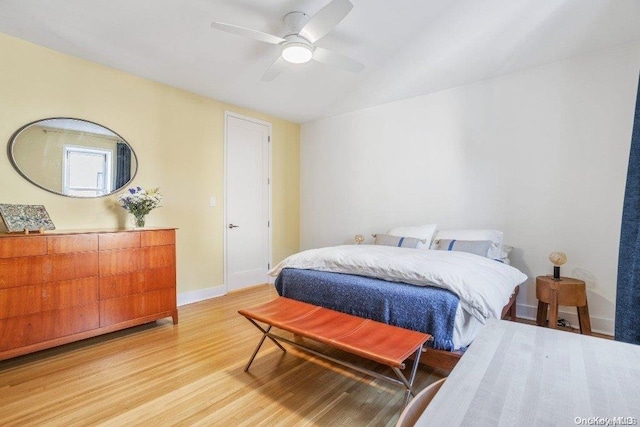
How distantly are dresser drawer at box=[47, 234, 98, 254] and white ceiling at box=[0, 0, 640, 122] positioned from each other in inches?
65.6

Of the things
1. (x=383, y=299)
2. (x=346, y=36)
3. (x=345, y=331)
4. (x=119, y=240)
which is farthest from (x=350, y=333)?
(x=346, y=36)

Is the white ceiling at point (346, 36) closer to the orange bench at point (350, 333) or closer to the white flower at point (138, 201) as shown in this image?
the white flower at point (138, 201)

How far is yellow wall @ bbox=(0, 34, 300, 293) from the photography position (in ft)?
8.77

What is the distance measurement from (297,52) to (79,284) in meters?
2.54

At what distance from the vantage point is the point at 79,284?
101 inches

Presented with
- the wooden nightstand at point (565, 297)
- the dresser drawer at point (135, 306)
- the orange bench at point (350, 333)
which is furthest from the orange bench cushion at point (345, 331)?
the wooden nightstand at point (565, 297)

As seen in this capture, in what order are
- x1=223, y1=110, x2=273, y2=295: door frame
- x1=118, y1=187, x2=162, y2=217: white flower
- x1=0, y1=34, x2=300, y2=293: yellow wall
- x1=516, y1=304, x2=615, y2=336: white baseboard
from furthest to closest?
1. x1=223, y1=110, x2=273, y2=295: door frame
2. x1=118, y1=187, x2=162, y2=217: white flower
3. x1=516, y1=304, x2=615, y2=336: white baseboard
4. x1=0, y1=34, x2=300, y2=293: yellow wall

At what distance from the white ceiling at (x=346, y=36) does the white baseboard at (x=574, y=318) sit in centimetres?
243

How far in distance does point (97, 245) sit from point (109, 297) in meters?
0.46

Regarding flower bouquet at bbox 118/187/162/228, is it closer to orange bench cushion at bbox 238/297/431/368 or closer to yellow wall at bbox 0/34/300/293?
yellow wall at bbox 0/34/300/293

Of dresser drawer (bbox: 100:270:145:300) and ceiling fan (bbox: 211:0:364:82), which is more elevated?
ceiling fan (bbox: 211:0:364:82)

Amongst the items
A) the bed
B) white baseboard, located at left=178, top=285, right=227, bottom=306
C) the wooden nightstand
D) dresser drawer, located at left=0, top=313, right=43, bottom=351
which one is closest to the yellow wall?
white baseboard, located at left=178, top=285, right=227, bottom=306

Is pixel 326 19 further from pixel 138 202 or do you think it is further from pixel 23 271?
pixel 23 271

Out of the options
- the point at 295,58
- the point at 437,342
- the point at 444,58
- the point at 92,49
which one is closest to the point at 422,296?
the point at 437,342
